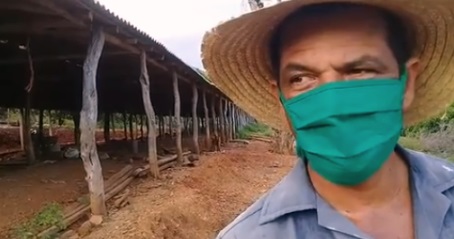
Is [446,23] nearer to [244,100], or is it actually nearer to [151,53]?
[244,100]

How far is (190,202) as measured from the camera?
1027cm

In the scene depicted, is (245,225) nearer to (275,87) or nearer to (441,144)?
(275,87)

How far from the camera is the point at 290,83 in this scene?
158 cm

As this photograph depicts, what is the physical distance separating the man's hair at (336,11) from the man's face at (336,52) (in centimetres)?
2

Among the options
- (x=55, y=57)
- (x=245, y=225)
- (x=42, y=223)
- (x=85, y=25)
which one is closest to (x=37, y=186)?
(x=55, y=57)

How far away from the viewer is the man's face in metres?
1.49

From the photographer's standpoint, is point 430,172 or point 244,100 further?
point 244,100

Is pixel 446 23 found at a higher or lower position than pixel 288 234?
higher

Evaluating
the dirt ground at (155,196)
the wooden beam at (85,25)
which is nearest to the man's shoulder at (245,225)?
the wooden beam at (85,25)

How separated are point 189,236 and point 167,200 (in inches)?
58.4

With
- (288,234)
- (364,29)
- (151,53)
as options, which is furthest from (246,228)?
(151,53)

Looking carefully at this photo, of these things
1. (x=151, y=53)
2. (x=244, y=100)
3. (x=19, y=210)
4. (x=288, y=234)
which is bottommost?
(x=19, y=210)

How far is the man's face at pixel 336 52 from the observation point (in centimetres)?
149

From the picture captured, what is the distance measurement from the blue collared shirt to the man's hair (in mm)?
367
